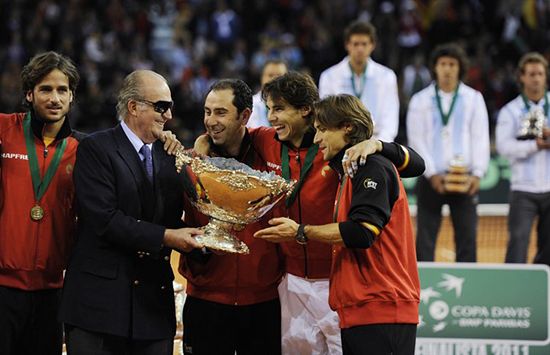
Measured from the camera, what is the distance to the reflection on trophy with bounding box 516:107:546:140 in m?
8.86

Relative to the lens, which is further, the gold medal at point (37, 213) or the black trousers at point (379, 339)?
the gold medal at point (37, 213)

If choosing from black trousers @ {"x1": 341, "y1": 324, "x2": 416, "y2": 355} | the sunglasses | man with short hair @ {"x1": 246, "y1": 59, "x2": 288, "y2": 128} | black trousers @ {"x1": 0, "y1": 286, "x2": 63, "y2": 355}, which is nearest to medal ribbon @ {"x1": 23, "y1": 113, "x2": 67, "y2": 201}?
black trousers @ {"x1": 0, "y1": 286, "x2": 63, "y2": 355}

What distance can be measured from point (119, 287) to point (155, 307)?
250 millimetres

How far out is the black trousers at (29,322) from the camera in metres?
5.29

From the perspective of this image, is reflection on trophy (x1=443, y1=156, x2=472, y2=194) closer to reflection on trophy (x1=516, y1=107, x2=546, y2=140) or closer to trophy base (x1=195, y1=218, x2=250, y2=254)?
reflection on trophy (x1=516, y1=107, x2=546, y2=140)

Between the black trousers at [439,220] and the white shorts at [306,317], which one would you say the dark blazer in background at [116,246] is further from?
the black trousers at [439,220]

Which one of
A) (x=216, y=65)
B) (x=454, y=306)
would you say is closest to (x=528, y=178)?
(x=454, y=306)

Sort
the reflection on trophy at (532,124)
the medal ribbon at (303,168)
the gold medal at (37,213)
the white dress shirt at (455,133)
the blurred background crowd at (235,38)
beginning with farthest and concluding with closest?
the blurred background crowd at (235,38)
the white dress shirt at (455,133)
the reflection on trophy at (532,124)
the medal ribbon at (303,168)
the gold medal at (37,213)

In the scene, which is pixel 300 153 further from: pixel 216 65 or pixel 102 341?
pixel 216 65

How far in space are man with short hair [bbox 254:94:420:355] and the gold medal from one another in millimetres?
1254

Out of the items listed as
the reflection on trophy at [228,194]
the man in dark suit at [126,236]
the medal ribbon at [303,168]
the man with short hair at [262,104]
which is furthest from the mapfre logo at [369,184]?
the man with short hair at [262,104]

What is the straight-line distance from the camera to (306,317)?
557 cm

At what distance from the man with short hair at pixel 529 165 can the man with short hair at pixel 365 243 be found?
4.22 metres

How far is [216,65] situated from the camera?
57.9 ft
